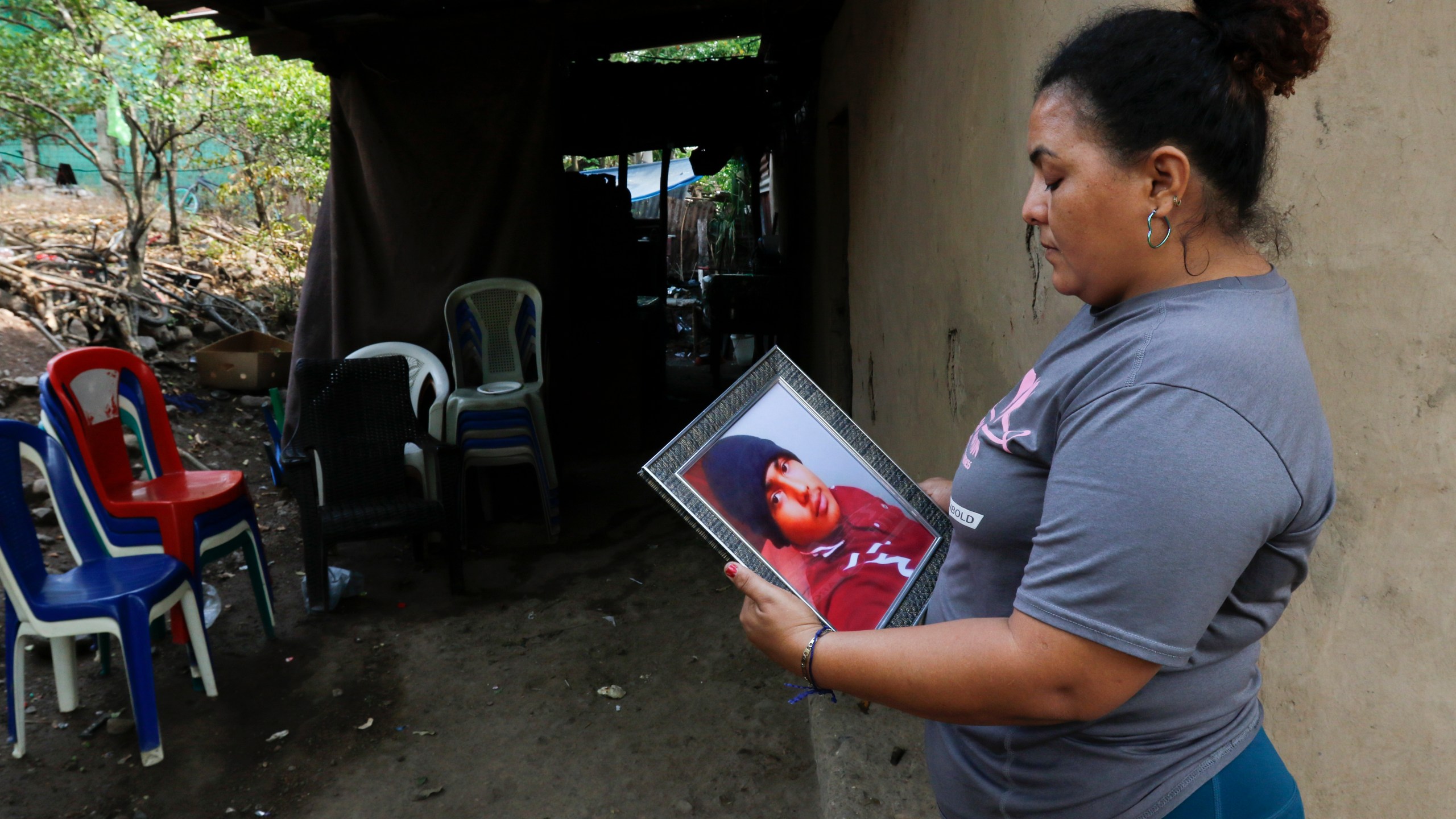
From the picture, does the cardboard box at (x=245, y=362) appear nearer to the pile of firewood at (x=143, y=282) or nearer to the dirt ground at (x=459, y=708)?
the pile of firewood at (x=143, y=282)

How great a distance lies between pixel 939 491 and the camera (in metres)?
1.46

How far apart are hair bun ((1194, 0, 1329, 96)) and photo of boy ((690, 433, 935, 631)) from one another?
0.70m

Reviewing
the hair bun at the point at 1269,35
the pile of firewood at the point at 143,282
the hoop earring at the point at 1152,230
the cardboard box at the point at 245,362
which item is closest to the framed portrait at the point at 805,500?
the hoop earring at the point at 1152,230

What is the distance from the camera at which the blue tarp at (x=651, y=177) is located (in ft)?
49.1

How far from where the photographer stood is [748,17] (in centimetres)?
615

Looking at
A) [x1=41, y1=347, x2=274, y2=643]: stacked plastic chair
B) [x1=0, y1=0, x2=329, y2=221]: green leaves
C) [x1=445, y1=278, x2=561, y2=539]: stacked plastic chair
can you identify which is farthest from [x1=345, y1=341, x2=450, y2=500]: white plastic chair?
[x1=0, y1=0, x2=329, y2=221]: green leaves

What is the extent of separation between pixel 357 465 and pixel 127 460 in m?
1.05

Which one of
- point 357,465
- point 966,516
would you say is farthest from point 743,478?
point 357,465

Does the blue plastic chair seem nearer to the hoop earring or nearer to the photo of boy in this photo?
the photo of boy

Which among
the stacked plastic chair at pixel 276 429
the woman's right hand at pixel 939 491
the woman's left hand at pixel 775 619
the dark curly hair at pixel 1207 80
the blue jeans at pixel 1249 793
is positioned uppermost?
the dark curly hair at pixel 1207 80

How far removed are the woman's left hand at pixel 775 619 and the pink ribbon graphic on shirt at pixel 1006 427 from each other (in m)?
0.27

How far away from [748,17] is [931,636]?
6082 millimetres

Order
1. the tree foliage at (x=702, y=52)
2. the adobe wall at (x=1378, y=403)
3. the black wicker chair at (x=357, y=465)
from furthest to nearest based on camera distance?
1. the tree foliage at (x=702, y=52)
2. the black wicker chair at (x=357, y=465)
3. the adobe wall at (x=1378, y=403)

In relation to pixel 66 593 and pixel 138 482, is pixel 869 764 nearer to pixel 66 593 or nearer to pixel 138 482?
pixel 66 593
